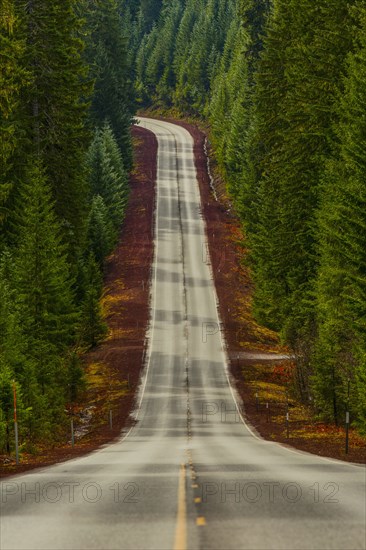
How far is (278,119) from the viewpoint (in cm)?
4812

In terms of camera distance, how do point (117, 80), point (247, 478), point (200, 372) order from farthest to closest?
point (117, 80), point (200, 372), point (247, 478)

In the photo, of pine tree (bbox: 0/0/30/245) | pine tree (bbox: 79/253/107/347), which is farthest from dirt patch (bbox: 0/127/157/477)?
pine tree (bbox: 0/0/30/245)

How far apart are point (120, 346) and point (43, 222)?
43.9ft

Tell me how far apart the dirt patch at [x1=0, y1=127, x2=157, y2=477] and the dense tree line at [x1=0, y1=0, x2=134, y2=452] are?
50.4 inches

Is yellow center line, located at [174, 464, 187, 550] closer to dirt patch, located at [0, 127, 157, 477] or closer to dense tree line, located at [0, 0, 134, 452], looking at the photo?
dirt patch, located at [0, 127, 157, 477]

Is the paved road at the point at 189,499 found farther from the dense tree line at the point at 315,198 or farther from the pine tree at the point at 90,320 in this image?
the pine tree at the point at 90,320

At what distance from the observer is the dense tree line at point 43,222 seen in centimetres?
2750

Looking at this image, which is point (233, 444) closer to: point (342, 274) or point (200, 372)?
point (342, 274)

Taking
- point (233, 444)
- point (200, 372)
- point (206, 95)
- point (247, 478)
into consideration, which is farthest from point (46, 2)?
point (206, 95)

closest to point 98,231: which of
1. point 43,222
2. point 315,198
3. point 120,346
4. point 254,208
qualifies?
Result: point 254,208

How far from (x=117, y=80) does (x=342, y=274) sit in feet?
181

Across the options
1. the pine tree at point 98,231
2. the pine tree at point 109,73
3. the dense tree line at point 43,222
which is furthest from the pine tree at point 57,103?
the pine tree at point 109,73

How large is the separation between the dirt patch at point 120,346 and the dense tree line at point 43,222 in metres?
1.28

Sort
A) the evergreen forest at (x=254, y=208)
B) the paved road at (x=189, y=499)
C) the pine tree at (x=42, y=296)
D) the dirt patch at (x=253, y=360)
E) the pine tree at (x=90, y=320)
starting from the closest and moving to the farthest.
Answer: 1. the paved road at (x=189, y=499)
2. the dirt patch at (x=253, y=360)
3. the evergreen forest at (x=254, y=208)
4. the pine tree at (x=42, y=296)
5. the pine tree at (x=90, y=320)
